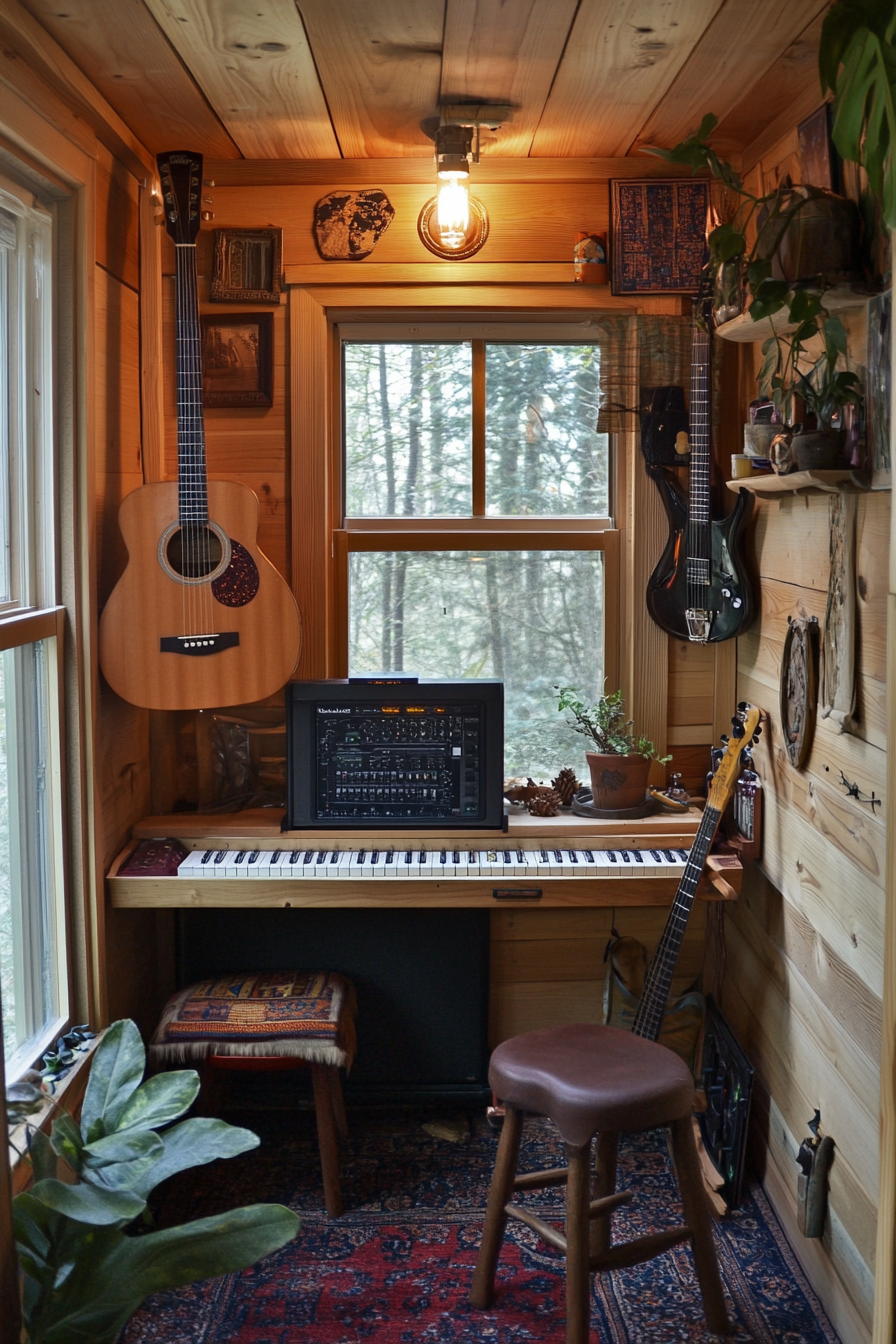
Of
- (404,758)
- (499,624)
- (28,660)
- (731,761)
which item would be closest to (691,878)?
(731,761)

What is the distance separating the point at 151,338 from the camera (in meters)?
3.08

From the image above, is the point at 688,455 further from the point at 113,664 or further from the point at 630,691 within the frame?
the point at 113,664

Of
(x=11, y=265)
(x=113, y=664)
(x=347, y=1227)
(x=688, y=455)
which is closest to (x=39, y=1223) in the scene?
(x=347, y=1227)

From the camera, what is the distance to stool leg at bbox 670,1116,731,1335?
2328mm

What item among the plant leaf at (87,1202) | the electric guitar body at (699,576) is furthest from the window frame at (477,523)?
the plant leaf at (87,1202)

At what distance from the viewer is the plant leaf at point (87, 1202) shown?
1.81m

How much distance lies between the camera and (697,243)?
123 inches

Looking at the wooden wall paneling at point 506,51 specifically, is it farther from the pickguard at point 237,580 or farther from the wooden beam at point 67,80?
the pickguard at point 237,580

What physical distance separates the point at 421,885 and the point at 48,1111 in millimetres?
948

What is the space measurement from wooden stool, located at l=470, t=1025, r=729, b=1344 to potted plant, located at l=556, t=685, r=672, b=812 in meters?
0.72

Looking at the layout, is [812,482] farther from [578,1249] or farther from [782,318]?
[578,1249]

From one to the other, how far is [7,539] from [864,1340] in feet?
7.33

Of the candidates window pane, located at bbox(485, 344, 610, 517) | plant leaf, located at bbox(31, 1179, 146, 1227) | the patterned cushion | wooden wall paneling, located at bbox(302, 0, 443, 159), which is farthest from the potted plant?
plant leaf, located at bbox(31, 1179, 146, 1227)

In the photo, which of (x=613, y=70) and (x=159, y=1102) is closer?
(x=159, y=1102)
